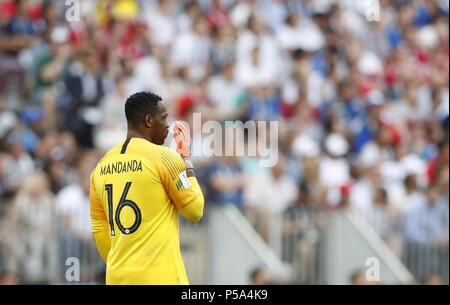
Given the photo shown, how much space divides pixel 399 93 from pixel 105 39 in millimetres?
5450

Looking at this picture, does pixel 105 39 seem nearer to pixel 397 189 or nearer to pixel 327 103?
pixel 327 103

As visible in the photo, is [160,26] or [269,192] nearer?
[269,192]

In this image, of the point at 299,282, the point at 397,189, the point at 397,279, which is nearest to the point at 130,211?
the point at 299,282

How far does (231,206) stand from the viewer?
1166 cm

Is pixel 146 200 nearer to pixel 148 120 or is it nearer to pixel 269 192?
pixel 148 120

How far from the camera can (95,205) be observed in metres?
6.07

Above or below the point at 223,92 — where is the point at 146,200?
below

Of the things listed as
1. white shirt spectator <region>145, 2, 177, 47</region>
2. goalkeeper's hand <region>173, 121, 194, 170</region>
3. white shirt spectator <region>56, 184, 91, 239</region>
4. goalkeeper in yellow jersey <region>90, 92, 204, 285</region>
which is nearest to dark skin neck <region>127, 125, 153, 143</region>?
goalkeeper in yellow jersey <region>90, 92, 204, 285</region>

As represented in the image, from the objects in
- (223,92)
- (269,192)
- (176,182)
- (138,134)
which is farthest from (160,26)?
(176,182)

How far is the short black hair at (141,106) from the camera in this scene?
5.89m

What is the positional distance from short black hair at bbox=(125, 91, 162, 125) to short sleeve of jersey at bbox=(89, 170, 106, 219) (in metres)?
0.51

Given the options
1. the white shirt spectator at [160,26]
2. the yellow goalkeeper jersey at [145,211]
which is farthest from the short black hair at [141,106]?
the white shirt spectator at [160,26]

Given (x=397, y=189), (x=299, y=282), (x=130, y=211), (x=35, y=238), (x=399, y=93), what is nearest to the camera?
(x=130, y=211)

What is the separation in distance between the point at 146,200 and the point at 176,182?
0.23 meters
